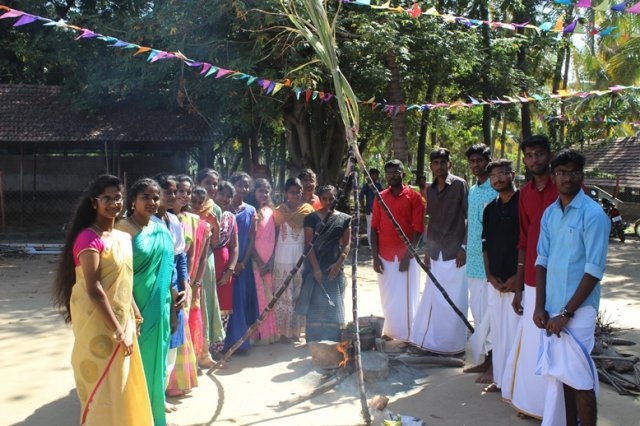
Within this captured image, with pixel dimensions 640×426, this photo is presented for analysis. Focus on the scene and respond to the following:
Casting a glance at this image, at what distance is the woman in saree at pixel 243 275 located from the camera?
5.72 metres

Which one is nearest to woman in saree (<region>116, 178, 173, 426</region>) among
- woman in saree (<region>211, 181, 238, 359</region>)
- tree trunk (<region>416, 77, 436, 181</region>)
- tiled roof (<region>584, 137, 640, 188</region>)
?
woman in saree (<region>211, 181, 238, 359</region>)

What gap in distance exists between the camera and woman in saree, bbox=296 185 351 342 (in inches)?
229

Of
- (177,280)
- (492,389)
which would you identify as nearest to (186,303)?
(177,280)

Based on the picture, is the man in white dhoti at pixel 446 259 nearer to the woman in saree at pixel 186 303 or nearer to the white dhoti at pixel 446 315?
the white dhoti at pixel 446 315

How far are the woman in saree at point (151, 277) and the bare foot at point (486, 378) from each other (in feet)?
8.40

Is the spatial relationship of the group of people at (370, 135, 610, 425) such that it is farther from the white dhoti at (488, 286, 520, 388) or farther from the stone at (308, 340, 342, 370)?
the stone at (308, 340, 342, 370)

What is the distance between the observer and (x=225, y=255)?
553 cm

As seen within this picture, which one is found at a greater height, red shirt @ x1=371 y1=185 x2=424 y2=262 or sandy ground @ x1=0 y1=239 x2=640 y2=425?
red shirt @ x1=371 y1=185 x2=424 y2=262

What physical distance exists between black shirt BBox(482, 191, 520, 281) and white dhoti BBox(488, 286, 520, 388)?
19cm

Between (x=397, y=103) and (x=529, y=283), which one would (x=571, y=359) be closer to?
(x=529, y=283)

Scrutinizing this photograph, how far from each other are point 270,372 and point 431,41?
868 centimetres

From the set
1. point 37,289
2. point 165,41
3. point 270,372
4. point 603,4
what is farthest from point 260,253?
point 165,41

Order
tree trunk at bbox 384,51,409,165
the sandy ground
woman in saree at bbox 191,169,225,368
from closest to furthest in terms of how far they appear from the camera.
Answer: the sandy ground < woman in saree at bbox 191,169,225,368 < tree trunk at bbox 384,51,409,165

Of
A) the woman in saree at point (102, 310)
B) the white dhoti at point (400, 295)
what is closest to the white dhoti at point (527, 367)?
the white dhoti at point (400, 295)
